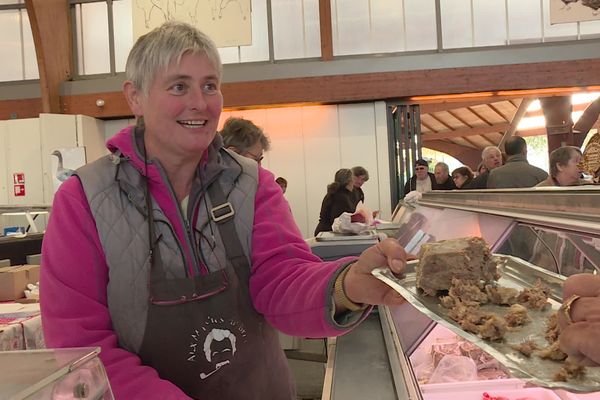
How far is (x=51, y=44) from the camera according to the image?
989cm

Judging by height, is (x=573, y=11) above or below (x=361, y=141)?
above

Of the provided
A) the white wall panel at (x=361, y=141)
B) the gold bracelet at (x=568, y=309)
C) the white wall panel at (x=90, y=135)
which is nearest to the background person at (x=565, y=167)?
the gold bracelet at (x=568, y=309)

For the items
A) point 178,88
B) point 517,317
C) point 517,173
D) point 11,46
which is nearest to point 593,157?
point 517,317

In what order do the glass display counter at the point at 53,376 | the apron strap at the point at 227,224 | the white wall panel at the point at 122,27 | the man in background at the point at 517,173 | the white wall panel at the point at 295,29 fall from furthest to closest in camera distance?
the white wall panel at the point at 122,27 → the white wall panel at the point at 295,29 → the man in background at the point at 517,173 → the apron strap at the point at 227,224 → the glass display counter at the point at 53,376

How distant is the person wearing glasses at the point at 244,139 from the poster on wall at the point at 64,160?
6.78 meters

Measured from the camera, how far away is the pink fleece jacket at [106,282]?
131cm

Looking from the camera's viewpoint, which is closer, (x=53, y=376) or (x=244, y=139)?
(x=53, y=376)

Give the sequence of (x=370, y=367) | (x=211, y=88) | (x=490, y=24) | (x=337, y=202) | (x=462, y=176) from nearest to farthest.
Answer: (x=211, y=88), (x=370, y=367), (x=337, y=202), (x=462, y=176), (x=490, y=24)

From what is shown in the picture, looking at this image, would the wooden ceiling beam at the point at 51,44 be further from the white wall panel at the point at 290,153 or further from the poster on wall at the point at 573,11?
the poster on wall at the point at 573,11

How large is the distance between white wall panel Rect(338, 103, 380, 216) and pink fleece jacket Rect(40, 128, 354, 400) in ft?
26.8

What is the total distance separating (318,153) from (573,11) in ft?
15.9

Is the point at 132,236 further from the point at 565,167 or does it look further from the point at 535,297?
the point at 565,167

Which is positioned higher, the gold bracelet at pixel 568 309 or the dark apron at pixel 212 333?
the gold bracelet at pixel 568 309

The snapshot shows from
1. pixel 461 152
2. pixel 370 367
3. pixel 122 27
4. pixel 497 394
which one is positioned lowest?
pixel 497 394
